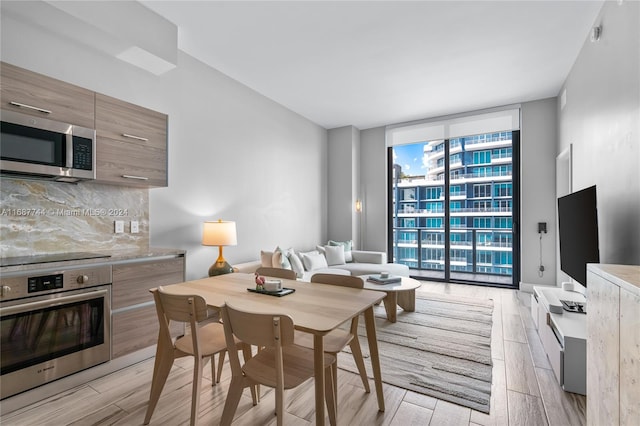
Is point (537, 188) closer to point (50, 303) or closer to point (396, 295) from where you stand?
point (396, 295)

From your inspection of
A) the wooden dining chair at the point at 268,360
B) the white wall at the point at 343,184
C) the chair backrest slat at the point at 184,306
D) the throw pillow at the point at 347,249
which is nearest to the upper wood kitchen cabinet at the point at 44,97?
the chair backrest slat at the point at 184,306

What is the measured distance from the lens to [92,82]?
262 centimetres

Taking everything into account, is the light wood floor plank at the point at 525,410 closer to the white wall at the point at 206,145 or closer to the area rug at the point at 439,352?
the area rug at the point at 439,352

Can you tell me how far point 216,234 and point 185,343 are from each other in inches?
61.1

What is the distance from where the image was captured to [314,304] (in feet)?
5.42

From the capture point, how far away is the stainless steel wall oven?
5.92 ft

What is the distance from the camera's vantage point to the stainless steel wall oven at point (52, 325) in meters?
1.80

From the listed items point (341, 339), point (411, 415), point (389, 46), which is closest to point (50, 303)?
point (341, 339)

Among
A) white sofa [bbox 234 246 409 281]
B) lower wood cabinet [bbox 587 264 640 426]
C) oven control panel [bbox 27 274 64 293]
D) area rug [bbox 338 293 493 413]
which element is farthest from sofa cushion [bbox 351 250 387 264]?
oven control panel [bbox 27 274 64 293]

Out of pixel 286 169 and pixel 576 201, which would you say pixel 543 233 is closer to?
pixel 576 201

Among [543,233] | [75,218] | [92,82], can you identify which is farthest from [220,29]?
[543,233]

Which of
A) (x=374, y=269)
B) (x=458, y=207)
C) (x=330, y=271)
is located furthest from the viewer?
(x=458, y=207)

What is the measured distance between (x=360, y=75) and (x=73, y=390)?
4.14m

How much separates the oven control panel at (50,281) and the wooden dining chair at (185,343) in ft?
2.48
